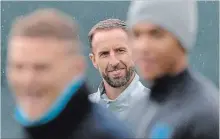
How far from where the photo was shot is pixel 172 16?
6.75ft

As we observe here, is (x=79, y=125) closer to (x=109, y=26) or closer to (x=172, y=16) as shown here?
(x=172, y=16)

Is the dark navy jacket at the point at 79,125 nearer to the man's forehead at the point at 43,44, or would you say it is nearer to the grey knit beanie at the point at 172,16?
the man's forehead at the point at 43,44

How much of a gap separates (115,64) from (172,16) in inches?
50.5

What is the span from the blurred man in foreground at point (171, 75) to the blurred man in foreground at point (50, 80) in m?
0.20

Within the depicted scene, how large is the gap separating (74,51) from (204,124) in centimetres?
46

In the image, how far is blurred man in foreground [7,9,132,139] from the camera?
73.0 inches

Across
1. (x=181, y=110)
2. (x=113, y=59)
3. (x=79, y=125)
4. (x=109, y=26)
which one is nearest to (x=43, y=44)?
(x=79, y=125)

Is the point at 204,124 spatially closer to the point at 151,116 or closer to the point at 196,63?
the point at 151,116

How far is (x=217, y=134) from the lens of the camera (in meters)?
1.97

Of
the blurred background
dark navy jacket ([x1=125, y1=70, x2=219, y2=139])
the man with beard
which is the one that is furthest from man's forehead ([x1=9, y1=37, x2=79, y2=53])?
the blurred background

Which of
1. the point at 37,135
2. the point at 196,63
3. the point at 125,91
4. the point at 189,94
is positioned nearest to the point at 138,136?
the point at 189,94

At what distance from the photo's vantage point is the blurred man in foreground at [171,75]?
77.2 inches

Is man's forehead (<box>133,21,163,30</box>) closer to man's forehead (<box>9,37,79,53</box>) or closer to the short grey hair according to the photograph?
man's forehead (<box>9,37,79,53</box>)

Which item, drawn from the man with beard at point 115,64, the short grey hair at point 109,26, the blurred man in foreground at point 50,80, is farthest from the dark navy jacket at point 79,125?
the short grey hair at point 109,26
